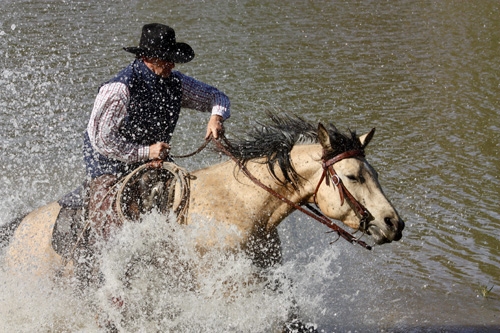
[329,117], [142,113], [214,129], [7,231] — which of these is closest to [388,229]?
[214,129]

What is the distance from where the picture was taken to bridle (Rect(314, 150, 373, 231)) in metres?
4.50

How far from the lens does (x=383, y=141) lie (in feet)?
35.2

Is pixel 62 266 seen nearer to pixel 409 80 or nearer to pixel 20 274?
pixel 20 274

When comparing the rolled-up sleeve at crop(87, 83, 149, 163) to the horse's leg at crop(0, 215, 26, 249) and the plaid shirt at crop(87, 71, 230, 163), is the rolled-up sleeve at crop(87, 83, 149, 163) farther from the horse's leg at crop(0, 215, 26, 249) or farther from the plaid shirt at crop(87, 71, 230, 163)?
the horse's leg at crop(0, 215, 26, 249)

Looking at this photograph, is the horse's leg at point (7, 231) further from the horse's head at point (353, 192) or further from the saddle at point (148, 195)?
the horse's head at point (353, 192)

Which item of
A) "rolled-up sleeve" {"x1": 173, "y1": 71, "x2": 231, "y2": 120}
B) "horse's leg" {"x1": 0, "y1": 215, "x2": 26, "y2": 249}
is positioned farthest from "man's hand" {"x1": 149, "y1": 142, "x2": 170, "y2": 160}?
"horse's leg" {"x1": 0, "y1": 215, "x2": 26, "y2": 249}

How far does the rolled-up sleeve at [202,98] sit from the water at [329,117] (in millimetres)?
313

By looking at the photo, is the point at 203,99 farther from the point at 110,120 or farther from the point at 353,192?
the point at 353,192

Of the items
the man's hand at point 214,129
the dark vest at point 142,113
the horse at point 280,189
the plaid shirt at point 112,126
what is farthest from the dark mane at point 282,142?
the plaid shirt at point 112,126

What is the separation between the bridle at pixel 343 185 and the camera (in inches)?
177

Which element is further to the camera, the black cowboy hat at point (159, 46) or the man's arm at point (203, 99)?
the man's arm at point (203, 99)

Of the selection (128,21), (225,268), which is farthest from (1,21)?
(225,268)

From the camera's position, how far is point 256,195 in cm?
472

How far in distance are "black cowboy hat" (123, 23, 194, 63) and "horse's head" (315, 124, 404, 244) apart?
1.23m
